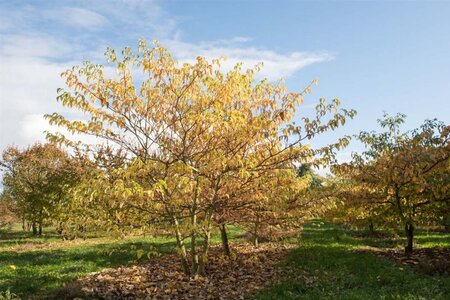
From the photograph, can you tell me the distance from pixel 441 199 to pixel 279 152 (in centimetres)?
742

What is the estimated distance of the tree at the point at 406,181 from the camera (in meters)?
12.5

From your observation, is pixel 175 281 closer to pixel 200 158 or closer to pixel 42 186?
pixel 200 158

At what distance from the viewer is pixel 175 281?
36.2 feet

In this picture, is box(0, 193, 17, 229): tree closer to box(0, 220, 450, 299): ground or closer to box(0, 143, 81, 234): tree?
box(0, 143, 81, 234): tree

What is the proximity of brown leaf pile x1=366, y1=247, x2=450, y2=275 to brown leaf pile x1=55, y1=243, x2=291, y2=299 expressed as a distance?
3.99m

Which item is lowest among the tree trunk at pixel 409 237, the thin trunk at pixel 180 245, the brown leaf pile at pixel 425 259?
the brown leaf pile at pixel 425 259

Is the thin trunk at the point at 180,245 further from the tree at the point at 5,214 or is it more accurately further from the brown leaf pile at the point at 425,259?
the tree at the point at 5,214

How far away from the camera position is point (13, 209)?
36594 mm

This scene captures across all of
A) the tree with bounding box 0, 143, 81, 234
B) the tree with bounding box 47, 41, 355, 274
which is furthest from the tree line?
the tree with bounding box 0, 143, 81, 234

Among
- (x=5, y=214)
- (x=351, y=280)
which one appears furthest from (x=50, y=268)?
(x=5, y=214)

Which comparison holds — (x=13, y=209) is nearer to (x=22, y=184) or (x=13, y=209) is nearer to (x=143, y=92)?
(x=22, y=184)

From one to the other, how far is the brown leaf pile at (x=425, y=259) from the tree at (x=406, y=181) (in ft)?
2.02

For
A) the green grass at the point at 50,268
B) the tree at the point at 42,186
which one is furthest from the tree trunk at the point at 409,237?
the tree at the point at 42,186

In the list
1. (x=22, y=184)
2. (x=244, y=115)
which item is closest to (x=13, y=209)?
(x=22, y=184)
